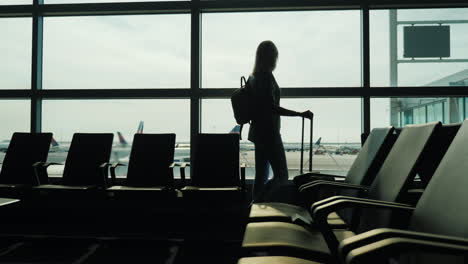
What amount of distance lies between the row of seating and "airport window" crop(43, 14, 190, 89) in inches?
28.7

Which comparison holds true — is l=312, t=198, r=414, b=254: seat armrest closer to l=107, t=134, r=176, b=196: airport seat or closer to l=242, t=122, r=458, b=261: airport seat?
l=242, t=122, r=458, b=261: airport seat

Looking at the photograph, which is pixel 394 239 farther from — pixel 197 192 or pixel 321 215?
pixel 197 192

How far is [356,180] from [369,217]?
17.4 inches

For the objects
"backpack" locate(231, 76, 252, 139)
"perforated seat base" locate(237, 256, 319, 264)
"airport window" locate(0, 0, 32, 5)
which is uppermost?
"airport window" locate(0, 0, 32, 5)

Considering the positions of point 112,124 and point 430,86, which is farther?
point 112,124

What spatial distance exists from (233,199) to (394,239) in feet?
7.97

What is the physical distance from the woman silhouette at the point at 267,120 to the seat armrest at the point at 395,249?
2083 millimetres

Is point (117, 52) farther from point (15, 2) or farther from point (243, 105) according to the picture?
point (243, 105)

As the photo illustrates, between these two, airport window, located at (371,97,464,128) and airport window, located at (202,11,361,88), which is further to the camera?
airport window, located at (202,11,361,88)

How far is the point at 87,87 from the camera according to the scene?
165 inches

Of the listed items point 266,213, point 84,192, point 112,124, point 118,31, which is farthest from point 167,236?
point 118,31

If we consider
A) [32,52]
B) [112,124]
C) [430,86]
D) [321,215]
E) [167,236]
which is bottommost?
[167,236]

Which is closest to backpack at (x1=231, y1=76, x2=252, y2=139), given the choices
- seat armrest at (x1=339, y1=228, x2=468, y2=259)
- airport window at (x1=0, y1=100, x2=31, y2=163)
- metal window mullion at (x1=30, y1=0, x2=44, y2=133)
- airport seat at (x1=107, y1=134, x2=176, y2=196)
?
airport seat at (x1=107, y1=134, x2=176, y2=196)

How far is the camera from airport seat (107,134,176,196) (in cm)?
356
